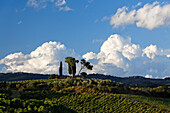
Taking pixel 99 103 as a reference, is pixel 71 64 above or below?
above

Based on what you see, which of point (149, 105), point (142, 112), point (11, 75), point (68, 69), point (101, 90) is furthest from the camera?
point (11, 75)

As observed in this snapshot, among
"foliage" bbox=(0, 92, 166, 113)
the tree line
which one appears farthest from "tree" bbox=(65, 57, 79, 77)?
"foliage" bbox=(0, 92, 166, 113)

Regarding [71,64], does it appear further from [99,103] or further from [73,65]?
[99,103]

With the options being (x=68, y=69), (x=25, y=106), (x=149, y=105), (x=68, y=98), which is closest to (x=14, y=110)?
(x=25, y=106)

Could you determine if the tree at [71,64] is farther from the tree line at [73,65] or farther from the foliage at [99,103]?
the foliage at [99,103]

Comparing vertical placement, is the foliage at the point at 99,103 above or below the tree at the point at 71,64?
below

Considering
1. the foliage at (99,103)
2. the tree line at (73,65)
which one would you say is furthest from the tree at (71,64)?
the foliage at (99,103)

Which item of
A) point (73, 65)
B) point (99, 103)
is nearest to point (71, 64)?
point (73, 65)

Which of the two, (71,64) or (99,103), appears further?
(71,64)

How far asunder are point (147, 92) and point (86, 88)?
14.8 metres

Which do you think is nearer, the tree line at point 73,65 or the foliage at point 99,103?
the foliage at point 99,103

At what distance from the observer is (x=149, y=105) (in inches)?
1334

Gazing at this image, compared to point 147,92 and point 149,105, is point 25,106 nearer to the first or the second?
point 149,105

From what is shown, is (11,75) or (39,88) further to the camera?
(11,75)
